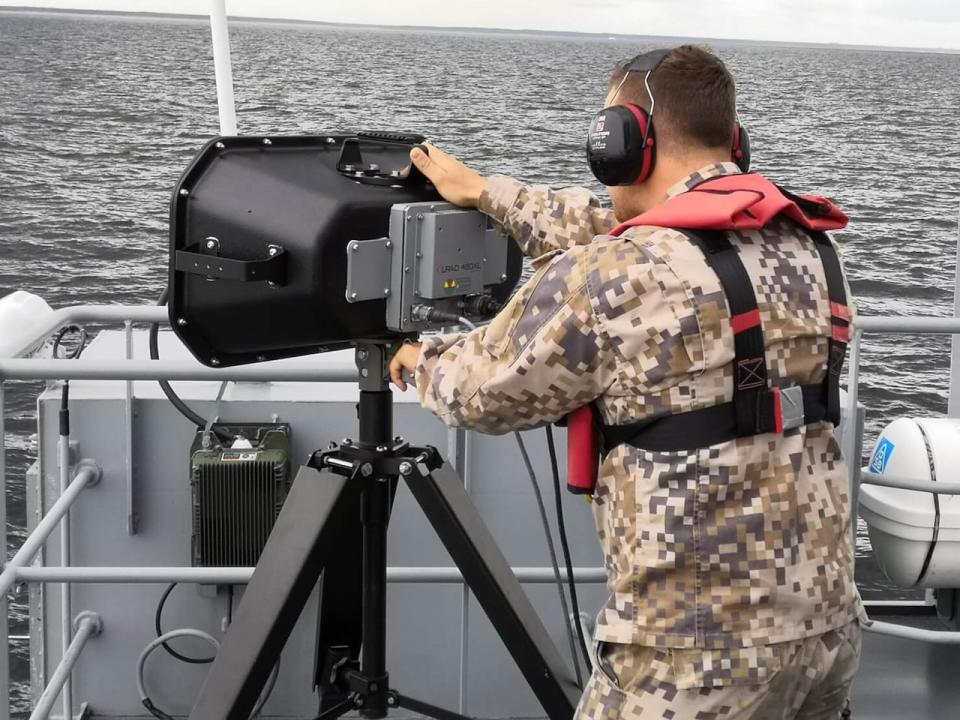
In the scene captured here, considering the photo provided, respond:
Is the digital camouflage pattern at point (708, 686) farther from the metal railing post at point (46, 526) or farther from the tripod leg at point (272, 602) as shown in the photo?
the metal railing post at point (46, 526)

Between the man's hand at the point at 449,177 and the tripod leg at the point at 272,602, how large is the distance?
520mm

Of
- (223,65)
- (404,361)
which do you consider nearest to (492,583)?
(404,361)

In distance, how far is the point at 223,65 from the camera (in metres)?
3.59

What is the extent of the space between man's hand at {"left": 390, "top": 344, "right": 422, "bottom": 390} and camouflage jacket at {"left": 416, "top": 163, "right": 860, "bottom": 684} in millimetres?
134

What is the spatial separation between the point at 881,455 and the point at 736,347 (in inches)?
77.1

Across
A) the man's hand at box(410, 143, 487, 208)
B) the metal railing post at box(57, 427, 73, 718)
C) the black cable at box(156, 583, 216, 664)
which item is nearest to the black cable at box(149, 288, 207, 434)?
the metal railing post at box(57, 427, 73, 718)

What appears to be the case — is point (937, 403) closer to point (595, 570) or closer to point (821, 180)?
point (595, 570)

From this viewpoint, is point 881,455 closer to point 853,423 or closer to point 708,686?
point 853,423

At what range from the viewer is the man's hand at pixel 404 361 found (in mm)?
2047

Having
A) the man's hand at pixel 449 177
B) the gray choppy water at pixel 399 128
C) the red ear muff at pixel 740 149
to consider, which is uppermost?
the red ear muff at pixel 740 149

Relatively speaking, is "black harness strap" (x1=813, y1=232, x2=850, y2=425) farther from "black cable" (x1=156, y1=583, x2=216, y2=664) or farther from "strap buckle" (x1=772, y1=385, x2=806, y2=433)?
"black cable" (x1=156, y1=583, x2=216, y2=664)

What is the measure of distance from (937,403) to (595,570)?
66.9 feet

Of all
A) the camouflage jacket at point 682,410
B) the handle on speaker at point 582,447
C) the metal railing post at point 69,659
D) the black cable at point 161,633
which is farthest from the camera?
the black cable at point 161,633

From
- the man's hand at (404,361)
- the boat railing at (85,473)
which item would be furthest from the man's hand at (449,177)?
the boat railing at (85,473)
